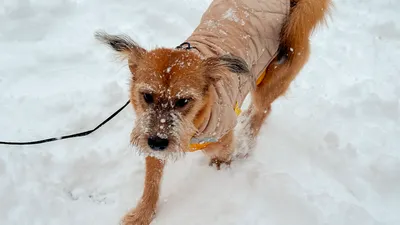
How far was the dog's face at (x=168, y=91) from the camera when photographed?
8.65 feet

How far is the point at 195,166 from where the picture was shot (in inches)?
148

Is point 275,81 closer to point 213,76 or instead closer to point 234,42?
point 234,42

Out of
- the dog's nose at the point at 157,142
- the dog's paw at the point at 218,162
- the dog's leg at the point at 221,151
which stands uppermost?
the dog's nose at the point at 157,142

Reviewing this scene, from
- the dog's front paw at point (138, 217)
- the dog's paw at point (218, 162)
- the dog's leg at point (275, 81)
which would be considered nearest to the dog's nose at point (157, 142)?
the dog's front paw at point (138, 217)

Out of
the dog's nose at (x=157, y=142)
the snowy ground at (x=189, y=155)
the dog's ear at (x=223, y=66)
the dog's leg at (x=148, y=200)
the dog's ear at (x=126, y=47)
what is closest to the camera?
the dog's nose at (x=157, y=142)

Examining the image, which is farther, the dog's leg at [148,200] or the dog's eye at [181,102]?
the dog's leg at [148,200]

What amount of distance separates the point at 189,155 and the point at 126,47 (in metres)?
1.39

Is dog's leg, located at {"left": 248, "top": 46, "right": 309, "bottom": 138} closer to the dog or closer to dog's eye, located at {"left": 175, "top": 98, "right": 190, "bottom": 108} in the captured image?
the dog

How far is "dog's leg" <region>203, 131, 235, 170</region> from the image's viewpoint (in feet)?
11.0

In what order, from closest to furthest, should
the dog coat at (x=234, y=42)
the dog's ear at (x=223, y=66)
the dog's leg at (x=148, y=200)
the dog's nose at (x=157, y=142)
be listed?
the dog's nose at (x=157, y=142) → the dog's ear at (x=223, y=66) → the dog coat at (x=234, y=42) → the dog's leg at (x=148, y=200)

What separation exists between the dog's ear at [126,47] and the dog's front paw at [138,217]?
1.17 metres

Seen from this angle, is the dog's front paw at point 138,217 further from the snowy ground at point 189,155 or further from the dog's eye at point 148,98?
the dog's eye at point 148,98

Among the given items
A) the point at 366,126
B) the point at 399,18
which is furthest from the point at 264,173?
the point at 399,18

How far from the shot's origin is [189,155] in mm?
3877
